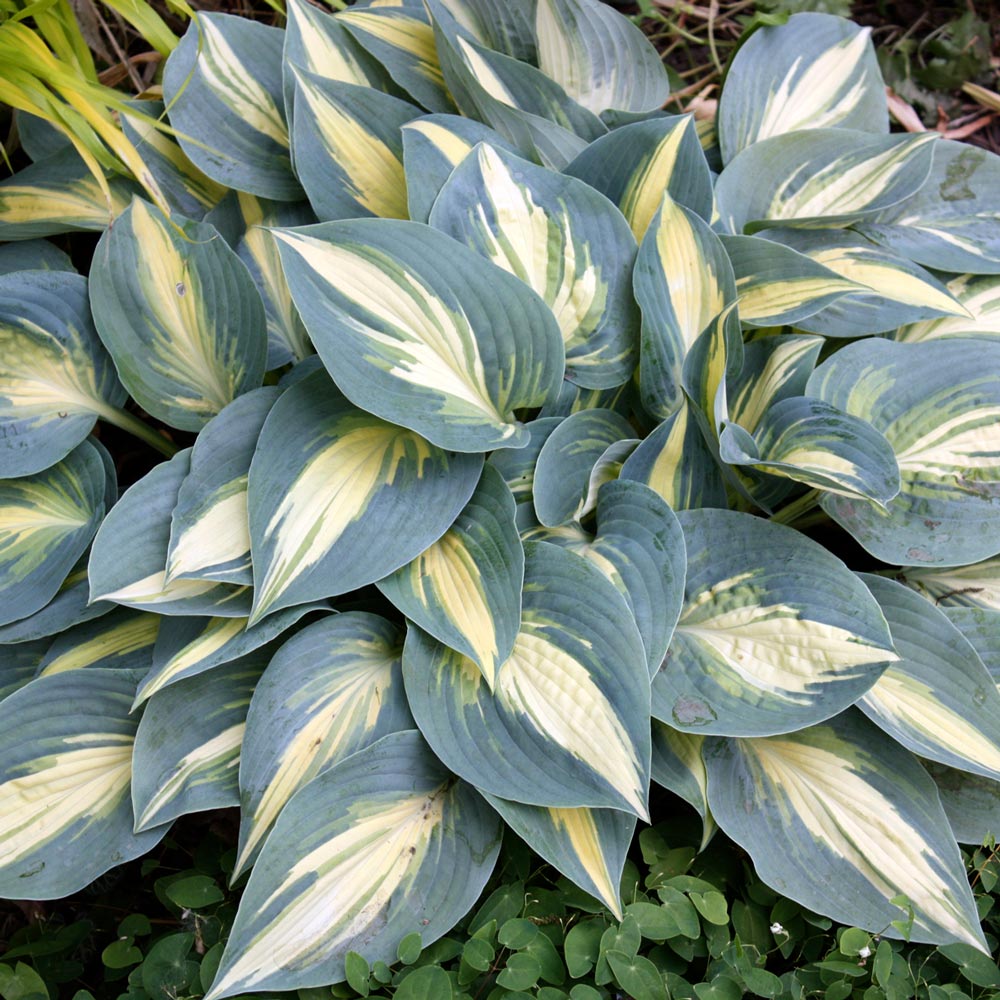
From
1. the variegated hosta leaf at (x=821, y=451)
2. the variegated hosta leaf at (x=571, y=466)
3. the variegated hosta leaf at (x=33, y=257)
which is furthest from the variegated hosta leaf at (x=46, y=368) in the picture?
the variegated hosta leaf at (x=821, y=451)

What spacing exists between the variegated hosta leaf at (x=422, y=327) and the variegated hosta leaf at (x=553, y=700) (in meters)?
0.18

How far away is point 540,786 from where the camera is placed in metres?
0.96

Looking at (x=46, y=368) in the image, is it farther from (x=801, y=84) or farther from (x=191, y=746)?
(x=801, y=84)

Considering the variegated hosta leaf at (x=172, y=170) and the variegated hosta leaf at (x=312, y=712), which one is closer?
the variegated hosta leaf at (x=312, y=712)

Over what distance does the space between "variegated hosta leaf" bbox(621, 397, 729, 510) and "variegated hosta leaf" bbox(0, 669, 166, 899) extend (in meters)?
0.67

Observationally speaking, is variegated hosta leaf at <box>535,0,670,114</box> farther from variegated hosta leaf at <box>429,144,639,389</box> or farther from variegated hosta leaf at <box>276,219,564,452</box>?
variegated hosta leaf at <box>276,219,564,452</box>

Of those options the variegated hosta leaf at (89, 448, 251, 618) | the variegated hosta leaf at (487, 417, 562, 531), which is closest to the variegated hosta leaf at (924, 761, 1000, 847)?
the variegated hosta leaf at (487, 417, 562, 531)

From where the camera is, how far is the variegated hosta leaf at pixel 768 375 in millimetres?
1163

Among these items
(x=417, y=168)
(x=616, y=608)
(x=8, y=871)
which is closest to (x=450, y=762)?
(x=616, y=608)

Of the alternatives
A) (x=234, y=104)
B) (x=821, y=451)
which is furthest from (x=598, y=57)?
(x=821, y=451)

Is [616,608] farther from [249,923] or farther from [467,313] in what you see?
[249,923]

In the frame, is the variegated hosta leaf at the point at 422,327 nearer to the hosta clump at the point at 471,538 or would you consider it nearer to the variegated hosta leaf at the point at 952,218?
the hosta clump at the point at 471,538

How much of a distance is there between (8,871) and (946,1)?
2237 mm

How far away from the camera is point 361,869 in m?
0.99
